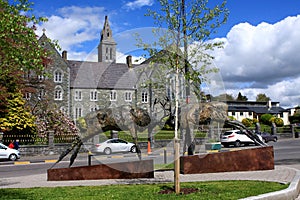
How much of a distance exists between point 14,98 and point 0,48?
70.5 ft

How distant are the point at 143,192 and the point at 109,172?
354cm

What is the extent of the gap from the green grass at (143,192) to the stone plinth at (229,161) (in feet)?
9.64

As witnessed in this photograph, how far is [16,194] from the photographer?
8.78 m

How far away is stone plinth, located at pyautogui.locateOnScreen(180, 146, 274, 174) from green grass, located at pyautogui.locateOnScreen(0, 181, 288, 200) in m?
2.94

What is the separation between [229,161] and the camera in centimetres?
1284

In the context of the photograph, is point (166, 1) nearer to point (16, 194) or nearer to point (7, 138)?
point (16, 194)

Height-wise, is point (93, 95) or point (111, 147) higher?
point (93, 95)

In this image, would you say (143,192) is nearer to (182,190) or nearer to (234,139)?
(182,190)

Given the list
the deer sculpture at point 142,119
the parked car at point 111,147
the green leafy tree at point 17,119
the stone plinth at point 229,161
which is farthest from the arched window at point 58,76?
the stone plinth at point 229,161

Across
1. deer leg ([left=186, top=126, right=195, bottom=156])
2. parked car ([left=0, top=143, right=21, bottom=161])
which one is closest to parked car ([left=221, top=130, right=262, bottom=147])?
parked car ([left=0, top=143, right=21, bottom=161])

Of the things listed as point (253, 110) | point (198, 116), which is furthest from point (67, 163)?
point (253, 110)

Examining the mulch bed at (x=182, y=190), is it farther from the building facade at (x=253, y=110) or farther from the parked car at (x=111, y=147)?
the building facade at (x=253, y=110)

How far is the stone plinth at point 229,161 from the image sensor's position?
41.2 ft

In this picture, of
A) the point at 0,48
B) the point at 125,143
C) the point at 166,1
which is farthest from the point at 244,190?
the point at 125,143
